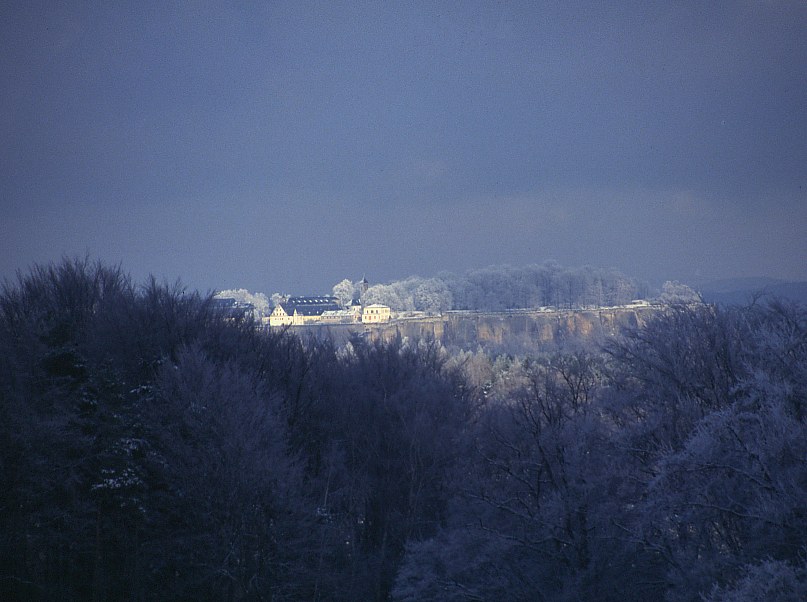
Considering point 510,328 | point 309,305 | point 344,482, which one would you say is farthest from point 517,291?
point 344,482

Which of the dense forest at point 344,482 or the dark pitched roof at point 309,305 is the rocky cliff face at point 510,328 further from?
the dense forest at point 344,482

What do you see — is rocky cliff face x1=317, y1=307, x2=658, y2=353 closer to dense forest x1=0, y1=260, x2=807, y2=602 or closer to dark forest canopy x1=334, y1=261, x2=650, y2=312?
dark forest canopy x1=334, y1=261, x2=650, y2=312

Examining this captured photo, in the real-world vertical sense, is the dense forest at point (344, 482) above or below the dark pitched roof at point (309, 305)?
below

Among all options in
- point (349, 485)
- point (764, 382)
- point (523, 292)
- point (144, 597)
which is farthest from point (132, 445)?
point (523, 292)

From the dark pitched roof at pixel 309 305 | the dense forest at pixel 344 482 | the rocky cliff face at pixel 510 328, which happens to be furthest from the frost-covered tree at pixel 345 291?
the dense forest at pixel 344 482

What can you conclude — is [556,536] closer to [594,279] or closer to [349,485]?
[349,485]

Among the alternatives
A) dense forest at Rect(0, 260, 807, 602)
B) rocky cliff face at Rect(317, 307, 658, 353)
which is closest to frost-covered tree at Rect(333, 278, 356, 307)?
rocky cliff face at Rect(317, 307, 658, 353)
